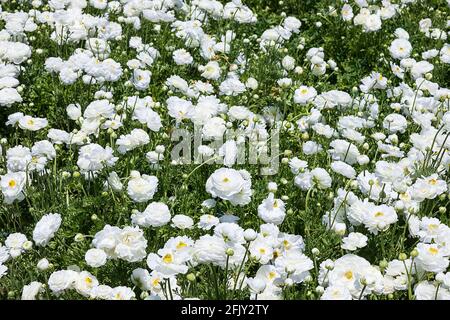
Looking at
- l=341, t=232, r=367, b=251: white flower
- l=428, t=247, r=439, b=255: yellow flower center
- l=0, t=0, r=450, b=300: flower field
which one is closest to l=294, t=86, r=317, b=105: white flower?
l=0, t=0, r=450, b=300: flower field

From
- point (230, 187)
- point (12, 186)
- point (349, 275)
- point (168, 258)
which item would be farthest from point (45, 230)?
point (349, 275)

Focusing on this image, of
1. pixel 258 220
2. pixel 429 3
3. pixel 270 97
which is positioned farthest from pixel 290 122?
pixel 429 3

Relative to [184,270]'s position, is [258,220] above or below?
below

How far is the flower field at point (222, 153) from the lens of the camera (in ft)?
11.1

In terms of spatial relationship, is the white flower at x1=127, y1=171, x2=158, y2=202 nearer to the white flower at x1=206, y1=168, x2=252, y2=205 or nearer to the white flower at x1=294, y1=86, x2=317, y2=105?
the white flower at x1=206, y1=168, x2=252, y2=205

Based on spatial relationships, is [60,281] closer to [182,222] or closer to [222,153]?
[182,222]

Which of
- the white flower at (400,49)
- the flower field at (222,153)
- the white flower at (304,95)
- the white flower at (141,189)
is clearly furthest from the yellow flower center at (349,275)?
the white flower at (400,49)

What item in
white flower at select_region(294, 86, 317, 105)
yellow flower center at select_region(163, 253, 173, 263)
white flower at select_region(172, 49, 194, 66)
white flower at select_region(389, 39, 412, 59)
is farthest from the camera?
white flower at select_region(389, 39, 412, 59)

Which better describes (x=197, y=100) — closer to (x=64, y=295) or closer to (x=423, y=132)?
(x=423, y=132)

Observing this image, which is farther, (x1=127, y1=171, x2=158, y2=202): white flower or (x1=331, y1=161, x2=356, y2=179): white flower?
(x1=331, y1=161, x2=356, y2=179): white flower

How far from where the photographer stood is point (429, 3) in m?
6.64

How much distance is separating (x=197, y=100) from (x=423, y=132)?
1496 millimetres

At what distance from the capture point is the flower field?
3371 millimetres

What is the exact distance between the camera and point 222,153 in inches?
166
